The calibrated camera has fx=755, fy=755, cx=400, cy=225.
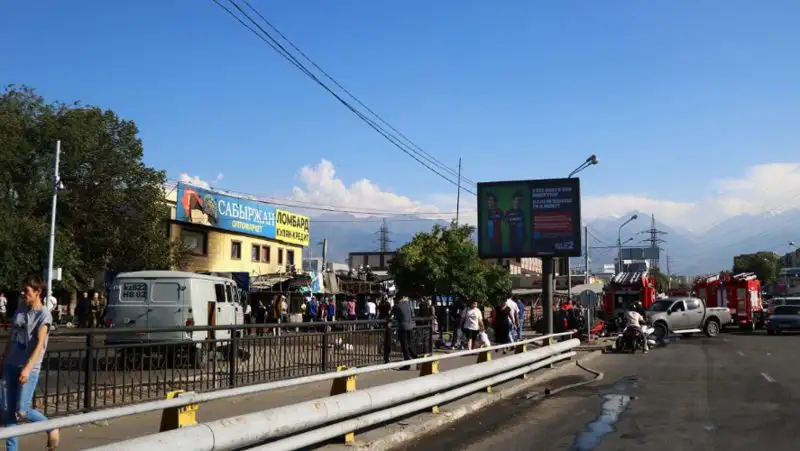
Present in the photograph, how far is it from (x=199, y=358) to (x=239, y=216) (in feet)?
116

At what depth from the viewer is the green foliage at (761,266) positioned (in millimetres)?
122688

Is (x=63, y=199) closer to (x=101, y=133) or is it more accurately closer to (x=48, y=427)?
(x=101, y=133)

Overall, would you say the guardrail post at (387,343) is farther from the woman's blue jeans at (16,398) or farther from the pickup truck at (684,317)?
the pickup truck at (684,317)

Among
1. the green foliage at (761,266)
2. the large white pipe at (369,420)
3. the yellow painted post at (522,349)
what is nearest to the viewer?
the large white pipe at (369,420)

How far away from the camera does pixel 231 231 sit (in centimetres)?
4525

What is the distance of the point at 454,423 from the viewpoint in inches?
391

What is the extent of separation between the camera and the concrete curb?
823 cm

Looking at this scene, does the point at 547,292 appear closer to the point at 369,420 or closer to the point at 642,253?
the point at 369,420

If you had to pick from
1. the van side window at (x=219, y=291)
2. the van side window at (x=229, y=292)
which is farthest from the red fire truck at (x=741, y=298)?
the van side window at (x=219, y=291)

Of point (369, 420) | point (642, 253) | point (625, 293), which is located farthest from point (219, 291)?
point (642, 253)

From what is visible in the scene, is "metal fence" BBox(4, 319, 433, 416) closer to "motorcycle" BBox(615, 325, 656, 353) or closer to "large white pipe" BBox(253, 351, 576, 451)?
"large white pipe" BBox(253, 351, 576, 451)

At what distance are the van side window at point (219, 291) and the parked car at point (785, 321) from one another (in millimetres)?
27155

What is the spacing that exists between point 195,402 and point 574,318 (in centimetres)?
2627

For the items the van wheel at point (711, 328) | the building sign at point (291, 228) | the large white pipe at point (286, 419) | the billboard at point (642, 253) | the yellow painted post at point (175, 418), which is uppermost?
the billboard at point (642, 253)
